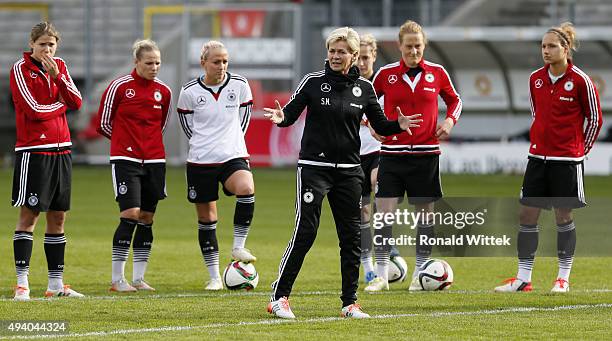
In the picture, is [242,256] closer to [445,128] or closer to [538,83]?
[445,128]

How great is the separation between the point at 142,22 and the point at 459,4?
32.3ft

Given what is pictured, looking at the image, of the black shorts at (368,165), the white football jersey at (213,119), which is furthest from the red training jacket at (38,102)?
the black shorts at (368,165)

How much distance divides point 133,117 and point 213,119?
0.68 meters

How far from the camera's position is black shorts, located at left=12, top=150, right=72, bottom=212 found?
9.36 metres

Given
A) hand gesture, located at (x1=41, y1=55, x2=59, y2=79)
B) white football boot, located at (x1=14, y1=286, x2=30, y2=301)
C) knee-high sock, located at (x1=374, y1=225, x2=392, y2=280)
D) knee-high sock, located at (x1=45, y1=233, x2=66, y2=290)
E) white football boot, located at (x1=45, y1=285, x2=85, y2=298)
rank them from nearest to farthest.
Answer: hand gesture, located at (x1=41, y1=55, x2=59, y2=79), white football boot, located at (x1=14, y1=286, x2=30, y2=301), white football boot, located at (x1=45, y1=285, x2=85, y2=298), knee-high sock, located at (x1=45, y1=233, x2=66, y2=290), knee-high sock, located at (x1=374, y1=225, x2=392, y2=280)

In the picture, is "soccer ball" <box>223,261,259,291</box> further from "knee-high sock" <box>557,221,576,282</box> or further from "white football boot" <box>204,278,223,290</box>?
"knee-high sock" <box>557,221,576,282</box>

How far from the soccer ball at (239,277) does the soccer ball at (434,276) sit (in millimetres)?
1405

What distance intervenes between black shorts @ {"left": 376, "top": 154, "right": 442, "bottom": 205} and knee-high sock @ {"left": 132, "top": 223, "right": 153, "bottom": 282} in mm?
2038

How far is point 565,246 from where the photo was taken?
10.2 metres

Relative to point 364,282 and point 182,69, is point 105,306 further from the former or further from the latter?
point 182,69

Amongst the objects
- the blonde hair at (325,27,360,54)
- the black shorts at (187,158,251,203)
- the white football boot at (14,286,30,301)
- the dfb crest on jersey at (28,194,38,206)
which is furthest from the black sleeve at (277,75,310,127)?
the white football boot at (14,286,30,301)

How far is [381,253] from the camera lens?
10453 millimetres

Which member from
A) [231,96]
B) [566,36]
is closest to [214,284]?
[231,96]

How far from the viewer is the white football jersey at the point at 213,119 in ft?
33.9
